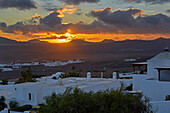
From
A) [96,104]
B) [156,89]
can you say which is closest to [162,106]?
[156,89]

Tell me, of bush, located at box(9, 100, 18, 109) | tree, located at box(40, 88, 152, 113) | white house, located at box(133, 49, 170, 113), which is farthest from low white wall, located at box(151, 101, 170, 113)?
bush, located at box(9, 100, 18, 109)

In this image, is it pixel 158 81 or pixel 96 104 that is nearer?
pixel 96 104

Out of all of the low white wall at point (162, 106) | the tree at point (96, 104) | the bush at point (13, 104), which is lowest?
the bush at point (13, 104)

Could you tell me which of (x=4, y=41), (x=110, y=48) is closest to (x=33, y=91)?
(x=110, y=48)

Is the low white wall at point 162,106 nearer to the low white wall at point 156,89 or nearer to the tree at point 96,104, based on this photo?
the low white wall at point 156,89

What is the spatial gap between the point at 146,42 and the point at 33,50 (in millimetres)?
76602

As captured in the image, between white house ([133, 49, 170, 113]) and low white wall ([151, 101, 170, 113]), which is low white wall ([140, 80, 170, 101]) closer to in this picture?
white house ([133, 49, 170, 113])

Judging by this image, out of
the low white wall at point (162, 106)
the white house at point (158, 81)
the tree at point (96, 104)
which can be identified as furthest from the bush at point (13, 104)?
the low white wall at point (162, 106)

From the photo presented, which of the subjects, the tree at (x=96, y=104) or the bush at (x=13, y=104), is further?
the bush at (x=13, y=104)

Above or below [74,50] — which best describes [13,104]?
below

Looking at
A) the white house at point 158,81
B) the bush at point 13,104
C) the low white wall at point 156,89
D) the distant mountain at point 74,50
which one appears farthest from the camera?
the distant mountain at point 74,50

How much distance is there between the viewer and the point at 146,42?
15750cm

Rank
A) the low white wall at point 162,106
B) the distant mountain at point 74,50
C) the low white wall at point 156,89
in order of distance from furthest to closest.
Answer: the distant mountain at point 74,50, the low white wall at point 156,89, the low white wall at point 162,106

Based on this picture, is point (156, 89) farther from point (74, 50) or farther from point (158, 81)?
point (74, 50)
